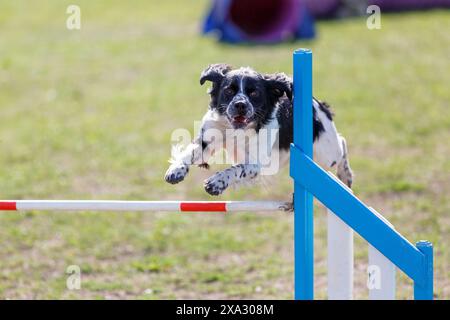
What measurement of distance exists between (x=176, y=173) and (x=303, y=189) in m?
0.79

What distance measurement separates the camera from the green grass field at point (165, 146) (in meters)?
7.01

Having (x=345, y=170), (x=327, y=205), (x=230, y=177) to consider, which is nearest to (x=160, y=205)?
(x=230, y=177)

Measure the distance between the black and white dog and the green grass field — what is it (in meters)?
0.27

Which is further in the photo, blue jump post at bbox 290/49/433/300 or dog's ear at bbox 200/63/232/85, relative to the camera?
dog's ear at bbox 200/63/232/85

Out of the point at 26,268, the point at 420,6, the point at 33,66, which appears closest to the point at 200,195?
the point at 26,268

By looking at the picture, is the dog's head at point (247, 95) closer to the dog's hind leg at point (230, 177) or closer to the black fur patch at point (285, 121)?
the black fur patch at point (285, 121)

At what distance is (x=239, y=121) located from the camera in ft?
15.7

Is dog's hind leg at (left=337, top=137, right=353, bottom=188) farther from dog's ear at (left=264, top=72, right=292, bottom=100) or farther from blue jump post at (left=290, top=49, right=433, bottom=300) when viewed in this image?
blue jump post at (left=290, top=49, right=433, bottom=300)

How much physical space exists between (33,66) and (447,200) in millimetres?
7801

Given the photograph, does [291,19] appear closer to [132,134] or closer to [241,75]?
[132,134]

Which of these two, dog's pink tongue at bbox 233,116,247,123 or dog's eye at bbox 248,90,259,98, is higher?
dog's eye at bbox 248,90,259,98

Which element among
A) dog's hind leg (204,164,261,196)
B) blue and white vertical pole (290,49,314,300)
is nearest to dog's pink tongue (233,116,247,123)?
dog's hind leg (204,164,261,196)

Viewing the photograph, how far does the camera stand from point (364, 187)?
8.77 m

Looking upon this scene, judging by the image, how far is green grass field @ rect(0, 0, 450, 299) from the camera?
7009 millimetres
